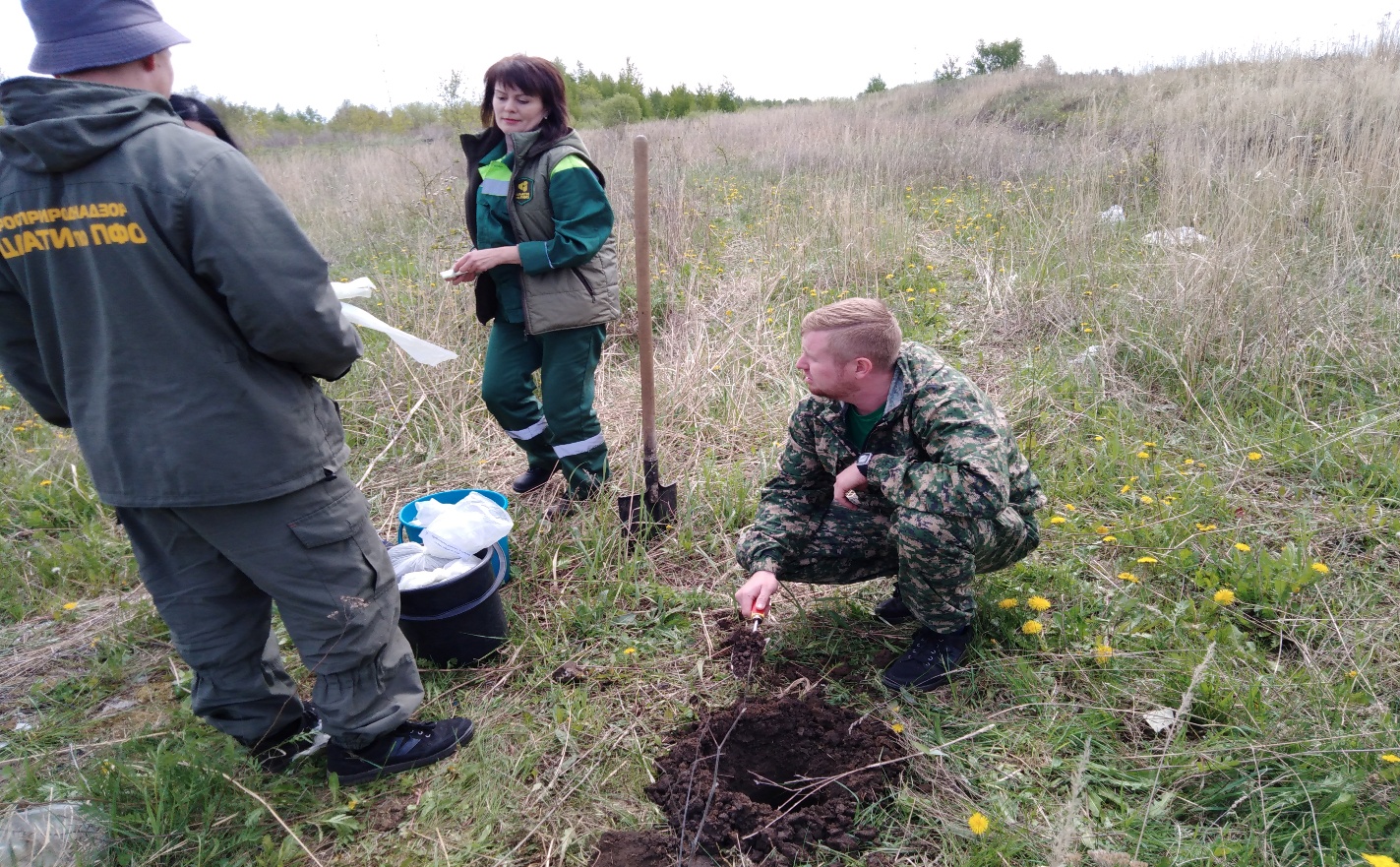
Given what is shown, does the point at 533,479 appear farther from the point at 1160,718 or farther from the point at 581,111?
the point at 581,111

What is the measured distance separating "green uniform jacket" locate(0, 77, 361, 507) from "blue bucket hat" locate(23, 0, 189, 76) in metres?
0.07

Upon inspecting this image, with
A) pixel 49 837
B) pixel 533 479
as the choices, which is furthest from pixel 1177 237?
pixel 49 837

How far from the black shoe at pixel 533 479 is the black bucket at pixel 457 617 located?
93cm

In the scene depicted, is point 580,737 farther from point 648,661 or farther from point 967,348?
point 967,348

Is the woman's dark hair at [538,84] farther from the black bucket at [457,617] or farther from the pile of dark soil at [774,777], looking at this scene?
the pile of dark soil at [774,777]

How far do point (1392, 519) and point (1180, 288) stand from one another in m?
1.75

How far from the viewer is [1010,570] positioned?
2.83m

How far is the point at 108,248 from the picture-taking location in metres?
1.63

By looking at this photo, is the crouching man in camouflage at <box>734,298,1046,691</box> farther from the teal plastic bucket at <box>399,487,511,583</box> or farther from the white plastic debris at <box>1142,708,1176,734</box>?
the teal plastic bucket at <box>399,487,511,583</box>

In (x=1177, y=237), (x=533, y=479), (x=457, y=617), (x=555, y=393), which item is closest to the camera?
(x=457, y=617)

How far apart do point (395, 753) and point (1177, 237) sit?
5.15 meters

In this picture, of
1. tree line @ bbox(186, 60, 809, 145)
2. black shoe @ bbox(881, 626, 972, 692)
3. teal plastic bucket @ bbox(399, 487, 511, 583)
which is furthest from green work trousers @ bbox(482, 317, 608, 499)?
tree line @ bbox(186, 60, 809, 145)

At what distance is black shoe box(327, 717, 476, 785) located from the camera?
7.23 ft

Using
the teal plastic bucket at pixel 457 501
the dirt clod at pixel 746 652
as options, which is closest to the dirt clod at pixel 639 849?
the dirt clod at pixel 746 652
